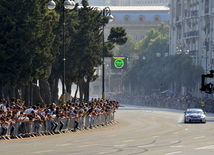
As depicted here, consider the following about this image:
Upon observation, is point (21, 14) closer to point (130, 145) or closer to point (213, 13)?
point (130, 145)

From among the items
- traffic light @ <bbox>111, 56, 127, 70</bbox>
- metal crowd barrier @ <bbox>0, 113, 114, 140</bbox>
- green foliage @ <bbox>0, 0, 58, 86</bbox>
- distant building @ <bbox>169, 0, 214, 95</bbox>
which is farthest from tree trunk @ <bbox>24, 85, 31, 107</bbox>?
distant building @ <bbox>169, 0, 214, 95</bbox>

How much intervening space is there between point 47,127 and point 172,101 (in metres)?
60.4

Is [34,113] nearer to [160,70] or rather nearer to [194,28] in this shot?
[160,70]

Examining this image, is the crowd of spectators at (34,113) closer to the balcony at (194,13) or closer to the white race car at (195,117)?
the white race car at (195,117)

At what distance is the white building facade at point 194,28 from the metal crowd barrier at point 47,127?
6017 cm

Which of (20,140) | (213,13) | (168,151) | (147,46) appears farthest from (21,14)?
(147,46)

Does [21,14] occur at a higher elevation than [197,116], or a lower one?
higher

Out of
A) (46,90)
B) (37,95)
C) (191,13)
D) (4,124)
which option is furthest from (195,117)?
(191,13)

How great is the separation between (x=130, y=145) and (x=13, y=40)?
58.3 ft

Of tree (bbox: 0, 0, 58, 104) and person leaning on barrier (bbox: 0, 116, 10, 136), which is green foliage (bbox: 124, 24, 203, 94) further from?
person leaning on barrier (bbox: 0, 116, 10, 136)

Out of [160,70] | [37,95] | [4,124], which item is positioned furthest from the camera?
[160,70]

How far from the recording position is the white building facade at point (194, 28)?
4247 inches

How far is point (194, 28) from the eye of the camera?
118 meters

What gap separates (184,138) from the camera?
110 feet
